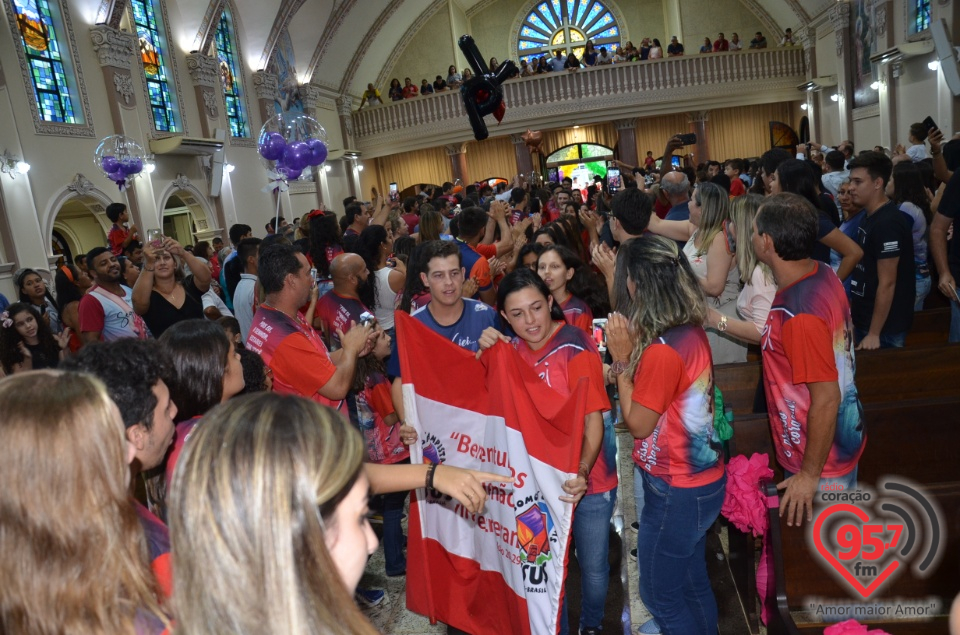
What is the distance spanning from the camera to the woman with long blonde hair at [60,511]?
3.64ft

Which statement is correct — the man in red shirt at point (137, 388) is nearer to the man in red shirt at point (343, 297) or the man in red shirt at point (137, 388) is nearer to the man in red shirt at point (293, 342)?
the man in red shirt at point (293, 342)

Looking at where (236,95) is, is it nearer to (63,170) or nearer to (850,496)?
(63,170)

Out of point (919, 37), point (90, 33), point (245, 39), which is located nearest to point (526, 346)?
point (90, 33)

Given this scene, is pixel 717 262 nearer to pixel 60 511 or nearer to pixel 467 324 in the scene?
pixel 467 324

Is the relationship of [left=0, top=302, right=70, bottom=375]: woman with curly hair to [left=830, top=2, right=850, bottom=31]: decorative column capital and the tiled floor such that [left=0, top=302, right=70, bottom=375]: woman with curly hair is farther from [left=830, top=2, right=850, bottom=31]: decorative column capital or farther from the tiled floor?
[left=830, top=2, right=850, bottom=31]: decorative column capital

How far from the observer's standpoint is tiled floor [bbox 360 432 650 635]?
10.4ft

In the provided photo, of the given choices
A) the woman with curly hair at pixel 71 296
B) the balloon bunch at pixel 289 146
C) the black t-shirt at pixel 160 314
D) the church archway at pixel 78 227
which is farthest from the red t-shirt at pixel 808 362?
the church archway at pixel 78 227

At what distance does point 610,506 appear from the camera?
8.75 ft

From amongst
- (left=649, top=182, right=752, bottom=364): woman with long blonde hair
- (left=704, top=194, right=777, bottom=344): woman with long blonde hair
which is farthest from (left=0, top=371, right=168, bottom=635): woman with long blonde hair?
(left=649, top=182, right=752, bottom=364): woman with long blonde hair

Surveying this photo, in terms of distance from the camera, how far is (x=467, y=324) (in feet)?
10.8

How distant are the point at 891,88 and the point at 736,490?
15.4m

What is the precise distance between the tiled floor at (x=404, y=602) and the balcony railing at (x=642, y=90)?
57.9 feet

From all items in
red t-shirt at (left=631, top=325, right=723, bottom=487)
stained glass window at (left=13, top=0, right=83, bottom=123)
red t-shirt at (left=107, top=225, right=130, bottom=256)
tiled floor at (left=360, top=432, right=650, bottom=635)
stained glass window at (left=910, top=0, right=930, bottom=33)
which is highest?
stained glass window at (left=13, top=0, right=83, bottom=123)

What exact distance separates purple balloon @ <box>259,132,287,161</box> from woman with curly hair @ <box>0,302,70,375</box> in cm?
408
